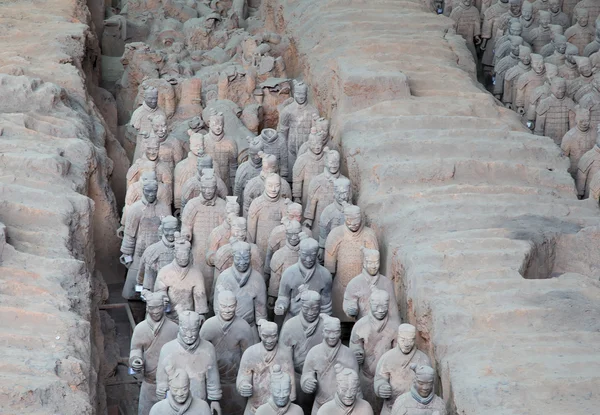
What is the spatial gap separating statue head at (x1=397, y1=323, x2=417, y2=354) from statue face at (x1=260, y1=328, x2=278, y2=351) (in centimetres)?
89

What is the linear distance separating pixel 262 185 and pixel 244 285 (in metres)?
1.83

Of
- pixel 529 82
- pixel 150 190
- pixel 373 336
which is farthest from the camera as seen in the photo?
pixel 529 82

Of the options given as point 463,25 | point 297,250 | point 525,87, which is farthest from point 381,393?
point 463,25

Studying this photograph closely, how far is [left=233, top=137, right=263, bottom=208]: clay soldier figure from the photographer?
12.1 m

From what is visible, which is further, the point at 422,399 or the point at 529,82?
the point at 529,82

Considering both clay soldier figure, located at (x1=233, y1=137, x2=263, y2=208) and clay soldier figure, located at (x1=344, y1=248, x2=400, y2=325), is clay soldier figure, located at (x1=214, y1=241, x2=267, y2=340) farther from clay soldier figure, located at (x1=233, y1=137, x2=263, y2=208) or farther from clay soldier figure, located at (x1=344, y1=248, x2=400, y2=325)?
clay soldier figure, located at (x1=233, y1=137, x2=263, y2=208)

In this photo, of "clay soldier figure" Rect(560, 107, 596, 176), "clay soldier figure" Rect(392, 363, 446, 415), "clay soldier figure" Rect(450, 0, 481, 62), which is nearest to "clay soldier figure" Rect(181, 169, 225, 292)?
"clay soldier figure" Rect(392, 363, 446, 415)

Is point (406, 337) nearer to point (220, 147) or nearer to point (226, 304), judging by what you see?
point (226, 304)

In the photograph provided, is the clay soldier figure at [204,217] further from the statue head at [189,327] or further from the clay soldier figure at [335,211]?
the statue head at [189,327]

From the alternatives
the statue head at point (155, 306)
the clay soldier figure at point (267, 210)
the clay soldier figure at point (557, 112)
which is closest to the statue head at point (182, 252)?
the statue head at point (155, 306)

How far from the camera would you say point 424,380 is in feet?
27.0

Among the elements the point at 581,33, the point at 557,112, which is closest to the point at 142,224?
the point at 557,112

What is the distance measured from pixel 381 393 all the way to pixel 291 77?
6.77 metres

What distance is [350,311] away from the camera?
984cm
